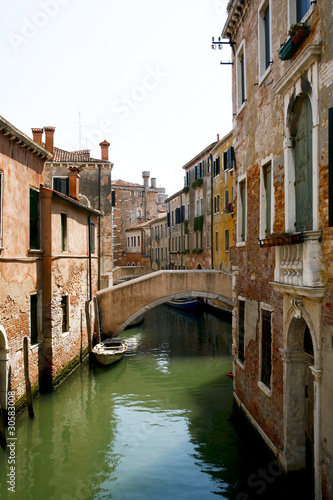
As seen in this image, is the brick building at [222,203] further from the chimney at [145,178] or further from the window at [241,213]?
the chimney at [145,178]

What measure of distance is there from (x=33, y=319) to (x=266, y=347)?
6.29 m

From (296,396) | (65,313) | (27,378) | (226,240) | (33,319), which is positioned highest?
(226,240)

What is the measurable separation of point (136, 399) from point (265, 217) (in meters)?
6.89

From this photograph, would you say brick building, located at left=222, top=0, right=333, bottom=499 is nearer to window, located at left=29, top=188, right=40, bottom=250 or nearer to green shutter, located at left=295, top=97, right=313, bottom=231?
green shutter, located at left=295, top=97, right=313, bottom=231

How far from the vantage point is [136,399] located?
12.4 metres


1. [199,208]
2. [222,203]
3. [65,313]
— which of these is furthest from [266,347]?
[199,208]

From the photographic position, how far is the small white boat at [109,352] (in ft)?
49.2

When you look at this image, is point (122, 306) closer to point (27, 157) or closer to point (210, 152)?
point (27, 157)

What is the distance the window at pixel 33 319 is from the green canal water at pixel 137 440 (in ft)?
4.92

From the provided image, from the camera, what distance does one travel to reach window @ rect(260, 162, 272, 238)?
761cm

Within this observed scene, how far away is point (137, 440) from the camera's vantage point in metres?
9.43

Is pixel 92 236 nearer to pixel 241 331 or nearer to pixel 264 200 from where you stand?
pixel 241 331

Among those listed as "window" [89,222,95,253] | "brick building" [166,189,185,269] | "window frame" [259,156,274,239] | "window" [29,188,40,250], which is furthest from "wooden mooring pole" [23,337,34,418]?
"brick building" [166,189,185,269]

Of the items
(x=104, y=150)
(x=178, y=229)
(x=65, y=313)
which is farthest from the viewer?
(x=178, y=229)
